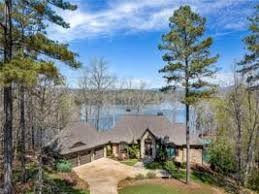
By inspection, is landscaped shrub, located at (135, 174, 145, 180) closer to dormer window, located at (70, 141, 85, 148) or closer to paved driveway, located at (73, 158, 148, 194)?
paved driveway, located at (73, 158, 148, 194)

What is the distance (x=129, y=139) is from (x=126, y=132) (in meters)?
1.28

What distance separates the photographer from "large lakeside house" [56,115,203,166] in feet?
125

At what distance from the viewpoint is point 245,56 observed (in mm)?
31531

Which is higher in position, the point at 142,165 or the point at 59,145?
the point at 59,145

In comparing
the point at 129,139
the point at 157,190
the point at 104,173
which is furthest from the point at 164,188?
the point at 129,139

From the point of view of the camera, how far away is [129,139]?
139 feet

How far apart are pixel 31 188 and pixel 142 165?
15.2 metres

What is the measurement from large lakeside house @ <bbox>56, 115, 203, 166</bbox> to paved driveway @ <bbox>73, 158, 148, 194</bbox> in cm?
163

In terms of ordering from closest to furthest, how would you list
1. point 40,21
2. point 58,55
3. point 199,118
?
point 58,55
point 40,21
point 199,118

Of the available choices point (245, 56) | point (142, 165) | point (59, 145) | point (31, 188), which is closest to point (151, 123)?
point (142, 165)

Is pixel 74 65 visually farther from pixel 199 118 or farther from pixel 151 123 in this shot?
pixel 199 118

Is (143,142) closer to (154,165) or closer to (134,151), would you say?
(134,151)

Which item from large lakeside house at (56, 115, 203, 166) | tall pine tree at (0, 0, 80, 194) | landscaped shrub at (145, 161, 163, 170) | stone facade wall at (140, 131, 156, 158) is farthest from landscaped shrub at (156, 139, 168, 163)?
tall pine tree at (0, 0, 80, 194)

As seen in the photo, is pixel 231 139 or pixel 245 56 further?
pixel 231 139
